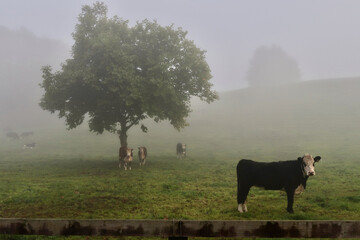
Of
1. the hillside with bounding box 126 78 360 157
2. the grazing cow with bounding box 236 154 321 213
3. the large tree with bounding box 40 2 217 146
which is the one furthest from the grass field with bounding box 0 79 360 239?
the large tree with bounding box 40 2 217 146

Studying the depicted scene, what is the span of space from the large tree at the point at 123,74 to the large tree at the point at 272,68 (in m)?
122

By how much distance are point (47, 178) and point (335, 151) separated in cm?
3305

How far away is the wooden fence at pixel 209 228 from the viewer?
16.2 feet

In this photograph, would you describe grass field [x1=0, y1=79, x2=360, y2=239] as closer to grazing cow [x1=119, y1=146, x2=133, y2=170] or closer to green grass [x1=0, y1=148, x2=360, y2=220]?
green grass [x1=0, y1=148, x2=360, y2=220]

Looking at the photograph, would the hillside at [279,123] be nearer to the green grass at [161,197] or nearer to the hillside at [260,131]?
the hillside at [260,131]

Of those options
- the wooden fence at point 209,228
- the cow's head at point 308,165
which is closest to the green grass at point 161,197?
the cow's head at point 308,165

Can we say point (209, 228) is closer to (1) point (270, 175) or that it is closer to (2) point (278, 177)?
(1) point (270, 175)

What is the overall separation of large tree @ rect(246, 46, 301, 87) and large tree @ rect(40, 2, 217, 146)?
4813 inches

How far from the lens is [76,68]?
28.1 meters

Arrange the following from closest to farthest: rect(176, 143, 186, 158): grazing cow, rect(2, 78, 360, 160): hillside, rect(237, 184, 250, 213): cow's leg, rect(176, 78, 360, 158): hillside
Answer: rect(237, 184, 250, 213): cow's leg
rect(176, 143, 186, 158): grazing cow
rect(2, 78, 360, 160): hillside
rect(176, 78, 360, 158): hillside

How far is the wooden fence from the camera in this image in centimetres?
493

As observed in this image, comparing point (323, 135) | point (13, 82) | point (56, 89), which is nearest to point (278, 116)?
point (323, 135)

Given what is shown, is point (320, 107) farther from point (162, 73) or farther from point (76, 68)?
point (76, 68)

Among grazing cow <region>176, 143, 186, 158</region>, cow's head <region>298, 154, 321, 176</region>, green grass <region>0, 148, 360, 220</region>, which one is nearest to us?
cow's head <region>298, 154, 321, 176</region>
